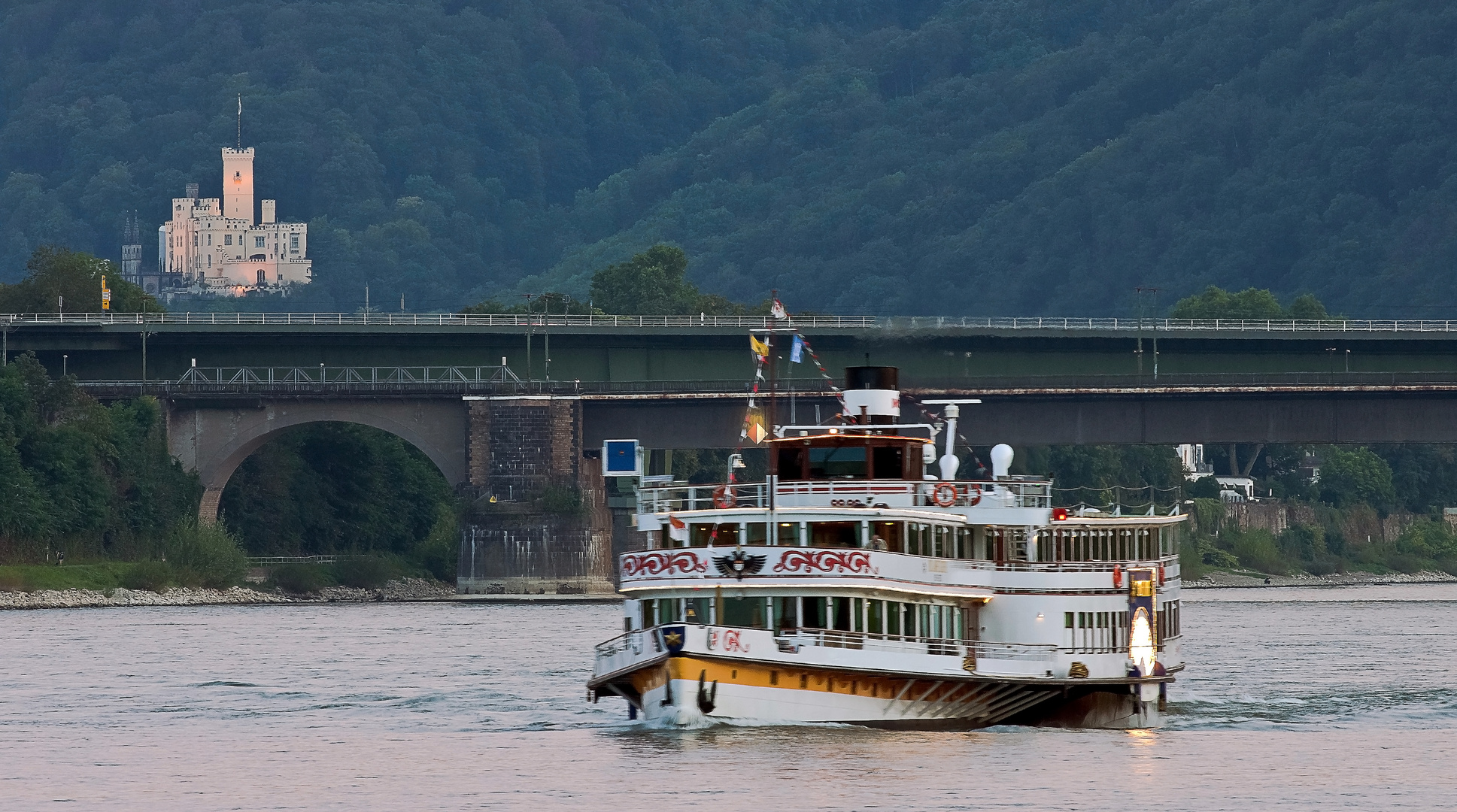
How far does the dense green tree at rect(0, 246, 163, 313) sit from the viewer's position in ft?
559

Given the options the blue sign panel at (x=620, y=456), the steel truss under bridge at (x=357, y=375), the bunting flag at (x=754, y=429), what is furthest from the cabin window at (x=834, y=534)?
the steel truss under bridge at (x=357, y=375)

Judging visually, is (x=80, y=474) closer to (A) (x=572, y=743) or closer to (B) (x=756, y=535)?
(A) (x=572, y=743)

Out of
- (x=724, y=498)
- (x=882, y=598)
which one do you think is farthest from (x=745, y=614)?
(x=724, y=498)

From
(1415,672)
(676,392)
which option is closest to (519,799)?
(1415,672)

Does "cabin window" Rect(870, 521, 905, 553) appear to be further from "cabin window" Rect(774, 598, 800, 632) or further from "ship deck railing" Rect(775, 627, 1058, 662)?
"cabin window" Rect(774, 598, 800, 632)

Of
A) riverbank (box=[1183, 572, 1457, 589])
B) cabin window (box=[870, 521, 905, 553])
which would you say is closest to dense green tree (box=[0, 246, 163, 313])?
riverbank (box=[1183, 572, 1457, 589])

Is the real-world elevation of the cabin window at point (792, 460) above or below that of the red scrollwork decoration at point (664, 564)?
above

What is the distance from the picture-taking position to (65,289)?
17238 cm

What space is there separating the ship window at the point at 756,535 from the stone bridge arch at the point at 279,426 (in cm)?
9514

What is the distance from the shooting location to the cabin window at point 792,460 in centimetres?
6681

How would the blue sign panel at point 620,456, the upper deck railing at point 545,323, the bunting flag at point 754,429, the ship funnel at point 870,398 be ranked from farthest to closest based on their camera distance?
1. the upper deck railing at point 545,323
2. the blue sign panel at point 620,456
3. the ship funnel at point 870,398
4. the bunting flag at point 754,429

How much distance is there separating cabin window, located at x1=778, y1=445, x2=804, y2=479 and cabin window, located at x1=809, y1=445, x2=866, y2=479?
255mm

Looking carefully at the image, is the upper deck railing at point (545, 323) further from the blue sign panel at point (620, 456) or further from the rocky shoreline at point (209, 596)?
the rocky shoreline at point (209, 596)

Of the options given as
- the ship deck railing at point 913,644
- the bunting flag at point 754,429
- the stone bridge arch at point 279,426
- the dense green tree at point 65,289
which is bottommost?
the ship deck railing at point 913,644
